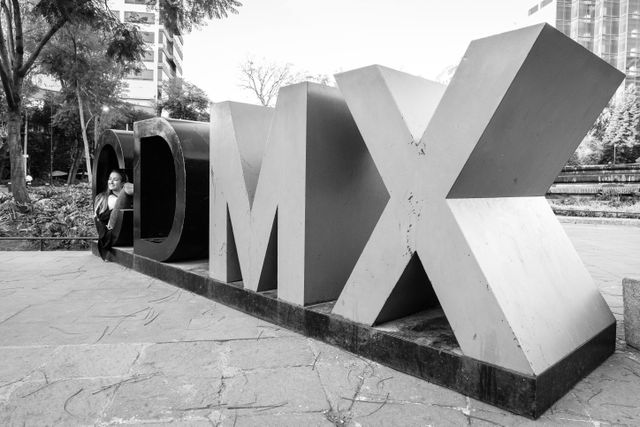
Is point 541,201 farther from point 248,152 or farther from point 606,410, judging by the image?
point 248,152

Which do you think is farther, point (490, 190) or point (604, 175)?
point (604, 175)

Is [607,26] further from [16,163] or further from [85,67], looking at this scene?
[16,163]

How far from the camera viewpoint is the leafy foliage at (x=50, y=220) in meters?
8.34

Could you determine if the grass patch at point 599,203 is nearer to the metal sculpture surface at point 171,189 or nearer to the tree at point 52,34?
the tree at point 52,34

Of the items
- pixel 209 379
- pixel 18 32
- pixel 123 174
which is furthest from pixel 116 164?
pixel 18 32

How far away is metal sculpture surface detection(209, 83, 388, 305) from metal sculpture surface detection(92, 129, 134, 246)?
2.84m

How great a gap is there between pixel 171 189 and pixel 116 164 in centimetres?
170

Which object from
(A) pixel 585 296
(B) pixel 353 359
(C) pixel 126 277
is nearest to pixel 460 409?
(B) pixel 353 359

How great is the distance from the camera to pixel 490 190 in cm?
246

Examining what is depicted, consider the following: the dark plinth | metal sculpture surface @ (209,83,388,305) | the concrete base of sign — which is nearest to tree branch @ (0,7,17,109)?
metal sculpture surface @ (209,83,388,305)

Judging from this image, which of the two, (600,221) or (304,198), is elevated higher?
(304,198)

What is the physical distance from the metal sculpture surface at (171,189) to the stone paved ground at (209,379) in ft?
3.35

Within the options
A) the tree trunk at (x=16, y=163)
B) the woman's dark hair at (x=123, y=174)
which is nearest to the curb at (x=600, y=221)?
the woman's dark hair at (x=123, y=174)

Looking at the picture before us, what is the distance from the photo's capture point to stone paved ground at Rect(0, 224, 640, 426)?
6.22ft
